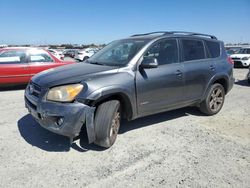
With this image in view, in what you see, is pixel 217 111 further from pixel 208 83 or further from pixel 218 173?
pixel 218 173

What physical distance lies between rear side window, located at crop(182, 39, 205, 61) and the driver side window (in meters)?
0.27

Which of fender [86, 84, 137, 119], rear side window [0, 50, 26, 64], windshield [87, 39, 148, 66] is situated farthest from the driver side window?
rear side window [0, 50, 26, 64]

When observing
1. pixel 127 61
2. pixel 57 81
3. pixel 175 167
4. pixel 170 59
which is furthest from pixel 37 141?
pixel 170 59

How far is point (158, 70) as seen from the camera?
14.6 ft

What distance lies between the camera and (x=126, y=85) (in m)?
3.95

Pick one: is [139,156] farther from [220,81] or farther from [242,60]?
[242,60]

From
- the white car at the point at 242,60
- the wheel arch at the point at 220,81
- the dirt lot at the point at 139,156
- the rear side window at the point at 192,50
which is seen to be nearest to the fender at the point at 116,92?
the dirt lot at the point at 139,156

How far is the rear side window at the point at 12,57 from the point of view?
8.35 meters

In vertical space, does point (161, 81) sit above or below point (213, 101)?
above

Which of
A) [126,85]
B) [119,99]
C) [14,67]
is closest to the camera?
[126,85]

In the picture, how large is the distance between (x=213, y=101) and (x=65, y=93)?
12.2 ft

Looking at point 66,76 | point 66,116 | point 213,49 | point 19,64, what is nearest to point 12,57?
point 19,64

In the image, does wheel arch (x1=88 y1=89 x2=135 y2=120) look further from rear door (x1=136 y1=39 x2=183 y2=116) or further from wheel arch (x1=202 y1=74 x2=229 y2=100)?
wheel arch (x1=202 y1=74 x2=229 y2=100)

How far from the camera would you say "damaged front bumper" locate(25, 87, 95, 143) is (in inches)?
137
